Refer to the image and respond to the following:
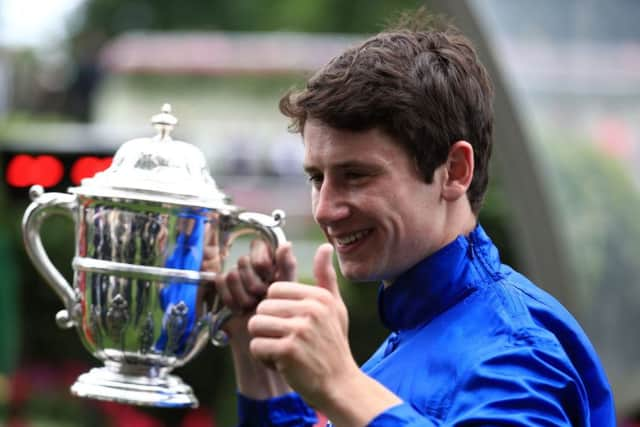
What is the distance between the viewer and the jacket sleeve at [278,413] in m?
2.87

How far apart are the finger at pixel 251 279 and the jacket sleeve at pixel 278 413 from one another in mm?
242

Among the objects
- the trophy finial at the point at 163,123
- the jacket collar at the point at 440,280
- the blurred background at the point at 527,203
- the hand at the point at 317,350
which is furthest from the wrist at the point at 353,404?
the blurred background at the point at 527,203

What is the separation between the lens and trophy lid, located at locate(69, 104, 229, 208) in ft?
9.20

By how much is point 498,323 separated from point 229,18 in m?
34.3

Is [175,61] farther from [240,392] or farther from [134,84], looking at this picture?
[240,392]

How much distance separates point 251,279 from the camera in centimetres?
282

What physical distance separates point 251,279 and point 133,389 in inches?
13.2

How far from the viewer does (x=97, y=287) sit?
111 inches

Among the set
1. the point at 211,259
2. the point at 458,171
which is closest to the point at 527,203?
the point at 211,259

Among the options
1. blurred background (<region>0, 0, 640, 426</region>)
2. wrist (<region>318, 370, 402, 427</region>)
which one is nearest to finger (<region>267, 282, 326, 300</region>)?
wrist (<region>318, 370, 402, 427</region>)

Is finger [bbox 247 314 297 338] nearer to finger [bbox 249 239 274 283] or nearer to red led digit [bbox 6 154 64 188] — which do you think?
finger [bbox 249 239 274 283]

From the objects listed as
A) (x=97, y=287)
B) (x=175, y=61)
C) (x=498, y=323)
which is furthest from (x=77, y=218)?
(x=175, y=61)

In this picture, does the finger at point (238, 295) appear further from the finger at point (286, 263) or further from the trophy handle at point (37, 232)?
the trophy handle at point (37, 232)

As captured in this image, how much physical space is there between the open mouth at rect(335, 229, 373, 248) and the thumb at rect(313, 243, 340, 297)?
27cm
